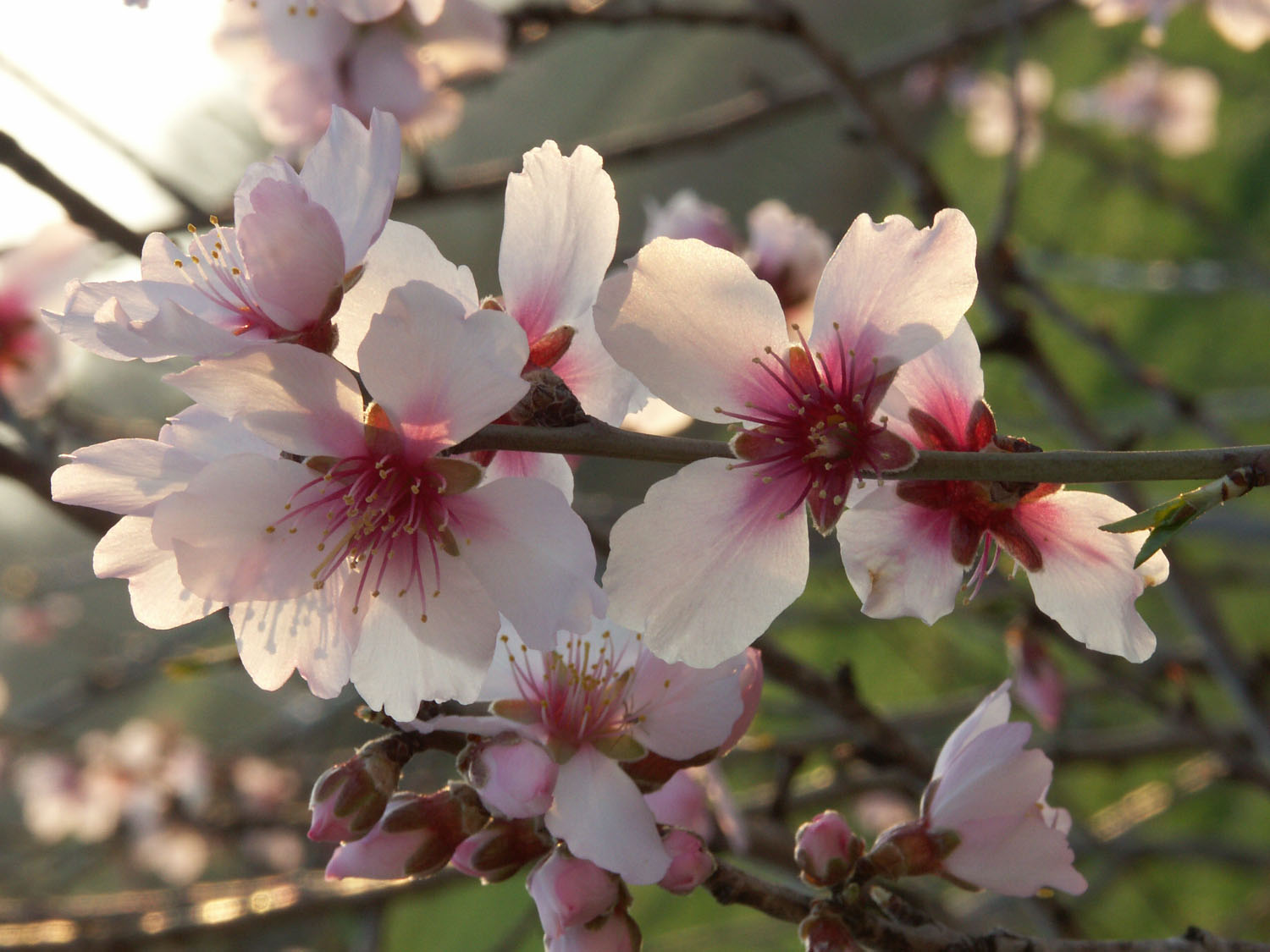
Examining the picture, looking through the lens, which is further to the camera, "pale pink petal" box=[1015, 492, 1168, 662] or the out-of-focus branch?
the out-of-focus branch

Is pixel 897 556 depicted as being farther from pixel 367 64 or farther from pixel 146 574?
pixel 367 64

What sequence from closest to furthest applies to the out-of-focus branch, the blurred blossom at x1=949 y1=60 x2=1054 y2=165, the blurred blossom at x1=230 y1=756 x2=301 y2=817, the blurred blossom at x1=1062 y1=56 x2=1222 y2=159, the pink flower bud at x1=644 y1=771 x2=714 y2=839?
the pink flower bud at x1=644 y1=771 x2=714 y2=839
the out-of-focus branch
the blurred blossom at x1=230 y1=756 x2=301 y2=817
the blurred blossom at x1=949 y1=60 x2=1054 y2=165
the blurred blossom at x1=1062 y1=56 x2=1222 y2=159

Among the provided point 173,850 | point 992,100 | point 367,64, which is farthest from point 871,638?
point 367,64

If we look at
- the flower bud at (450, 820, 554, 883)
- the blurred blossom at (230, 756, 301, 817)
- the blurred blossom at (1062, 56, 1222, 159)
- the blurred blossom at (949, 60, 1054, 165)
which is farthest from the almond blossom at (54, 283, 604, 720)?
the blurred blossom at (1062, 56, 1222, 159)

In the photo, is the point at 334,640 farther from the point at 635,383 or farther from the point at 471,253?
the point at 471,253

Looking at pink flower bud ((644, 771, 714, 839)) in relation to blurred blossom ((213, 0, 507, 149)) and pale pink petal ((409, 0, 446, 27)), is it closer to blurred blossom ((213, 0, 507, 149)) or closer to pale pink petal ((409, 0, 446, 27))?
pale pink petal ((409, 0, 446, 27))

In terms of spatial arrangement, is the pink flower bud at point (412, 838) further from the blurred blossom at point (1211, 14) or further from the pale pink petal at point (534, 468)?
the blurred blossom at point (1211, 14)

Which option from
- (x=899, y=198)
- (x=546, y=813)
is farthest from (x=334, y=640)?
(x=899, y=198)

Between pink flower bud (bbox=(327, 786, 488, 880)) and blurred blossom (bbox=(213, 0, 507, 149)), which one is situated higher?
blurred blossom (bbox=(213, 0, 507, 149))
